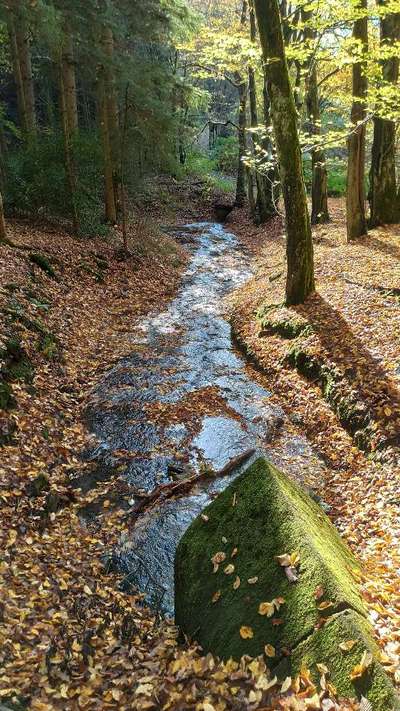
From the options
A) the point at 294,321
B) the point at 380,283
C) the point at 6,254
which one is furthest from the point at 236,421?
the point at 6,254

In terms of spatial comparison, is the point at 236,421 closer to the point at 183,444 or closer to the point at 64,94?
the point at 183,444

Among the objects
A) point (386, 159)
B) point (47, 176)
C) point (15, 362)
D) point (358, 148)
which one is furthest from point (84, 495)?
point (386, 159)

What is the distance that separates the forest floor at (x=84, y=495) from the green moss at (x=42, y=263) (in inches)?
1.4

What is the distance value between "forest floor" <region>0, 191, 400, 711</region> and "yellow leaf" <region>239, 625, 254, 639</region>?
0.66 feet

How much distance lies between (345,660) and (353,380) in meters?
5.13

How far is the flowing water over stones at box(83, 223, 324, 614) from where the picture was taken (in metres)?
5.99

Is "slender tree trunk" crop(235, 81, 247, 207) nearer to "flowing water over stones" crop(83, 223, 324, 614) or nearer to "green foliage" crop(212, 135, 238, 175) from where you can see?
"green foliage" crop(212, 135, 238, 175)

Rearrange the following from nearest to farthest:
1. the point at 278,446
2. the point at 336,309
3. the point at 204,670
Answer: the point at 204,670, the point at 278,446, the point at 336,309

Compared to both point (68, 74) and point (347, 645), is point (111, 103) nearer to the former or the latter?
point (68, 74)

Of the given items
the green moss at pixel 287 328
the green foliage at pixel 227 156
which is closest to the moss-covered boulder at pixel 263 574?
the green moss at pixel 287 328

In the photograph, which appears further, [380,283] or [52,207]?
[52,207]

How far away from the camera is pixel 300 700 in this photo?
3.34 m

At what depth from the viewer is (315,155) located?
730 inches

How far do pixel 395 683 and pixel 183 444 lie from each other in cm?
486
